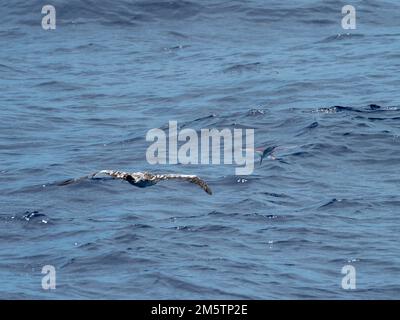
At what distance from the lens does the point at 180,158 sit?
105 ft

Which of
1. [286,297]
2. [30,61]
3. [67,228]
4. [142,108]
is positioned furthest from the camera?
[30,61]

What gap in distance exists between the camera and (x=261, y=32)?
44844 millimetres

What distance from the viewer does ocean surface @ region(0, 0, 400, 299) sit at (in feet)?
82.6

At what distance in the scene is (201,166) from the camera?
103ft

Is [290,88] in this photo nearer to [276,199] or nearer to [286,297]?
[276,199]

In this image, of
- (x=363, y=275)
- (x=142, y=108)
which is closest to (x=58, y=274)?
(x=363, y=275)

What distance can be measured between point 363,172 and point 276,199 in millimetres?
2735

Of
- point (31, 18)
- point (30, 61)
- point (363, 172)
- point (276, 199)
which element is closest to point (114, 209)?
point (276, 199)

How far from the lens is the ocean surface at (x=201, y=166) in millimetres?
25172

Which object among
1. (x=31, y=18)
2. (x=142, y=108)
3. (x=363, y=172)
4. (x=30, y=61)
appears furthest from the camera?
(x=31, y=18)

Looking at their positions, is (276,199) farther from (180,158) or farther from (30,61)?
(30,61)

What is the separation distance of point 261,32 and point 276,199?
54.4ft
